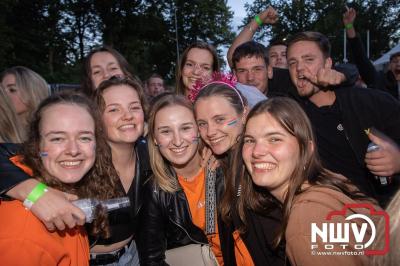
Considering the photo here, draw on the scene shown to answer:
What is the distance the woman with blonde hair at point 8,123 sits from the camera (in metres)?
2.87

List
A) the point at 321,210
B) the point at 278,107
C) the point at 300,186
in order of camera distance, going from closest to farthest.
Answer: the point at 321,210 → the point at 300,186 → the point at 278,107

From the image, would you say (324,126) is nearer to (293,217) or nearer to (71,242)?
(293,217)

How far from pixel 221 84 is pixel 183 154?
0.83m

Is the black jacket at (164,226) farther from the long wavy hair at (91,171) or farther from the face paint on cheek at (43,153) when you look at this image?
the face paint on cheek at (43,153)

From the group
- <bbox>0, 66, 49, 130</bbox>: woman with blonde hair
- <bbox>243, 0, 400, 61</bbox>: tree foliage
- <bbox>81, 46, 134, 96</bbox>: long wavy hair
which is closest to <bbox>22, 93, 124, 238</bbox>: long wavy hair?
<bbox>81, 46, 134, 96</bbox>: long wavy hair

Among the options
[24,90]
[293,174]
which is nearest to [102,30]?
[24,90]

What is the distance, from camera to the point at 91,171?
2.62 meters

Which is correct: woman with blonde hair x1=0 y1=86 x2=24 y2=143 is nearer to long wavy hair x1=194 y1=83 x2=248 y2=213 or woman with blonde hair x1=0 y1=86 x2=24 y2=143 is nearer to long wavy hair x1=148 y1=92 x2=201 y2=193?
long wavy hair x1=148 y1=92 x2=201 y2=193

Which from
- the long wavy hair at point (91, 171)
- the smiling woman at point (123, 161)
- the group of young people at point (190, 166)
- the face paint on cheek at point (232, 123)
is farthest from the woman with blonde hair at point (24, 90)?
the face paint on cheek at point (232, 123)

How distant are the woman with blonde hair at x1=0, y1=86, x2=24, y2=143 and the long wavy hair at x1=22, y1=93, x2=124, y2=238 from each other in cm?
70

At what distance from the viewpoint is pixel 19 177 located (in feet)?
6.69

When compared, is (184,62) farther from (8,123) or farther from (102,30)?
(102,30)

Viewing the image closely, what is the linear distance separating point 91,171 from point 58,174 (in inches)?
16.8

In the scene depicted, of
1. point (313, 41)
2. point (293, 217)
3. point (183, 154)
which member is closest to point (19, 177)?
point (183, 154)
